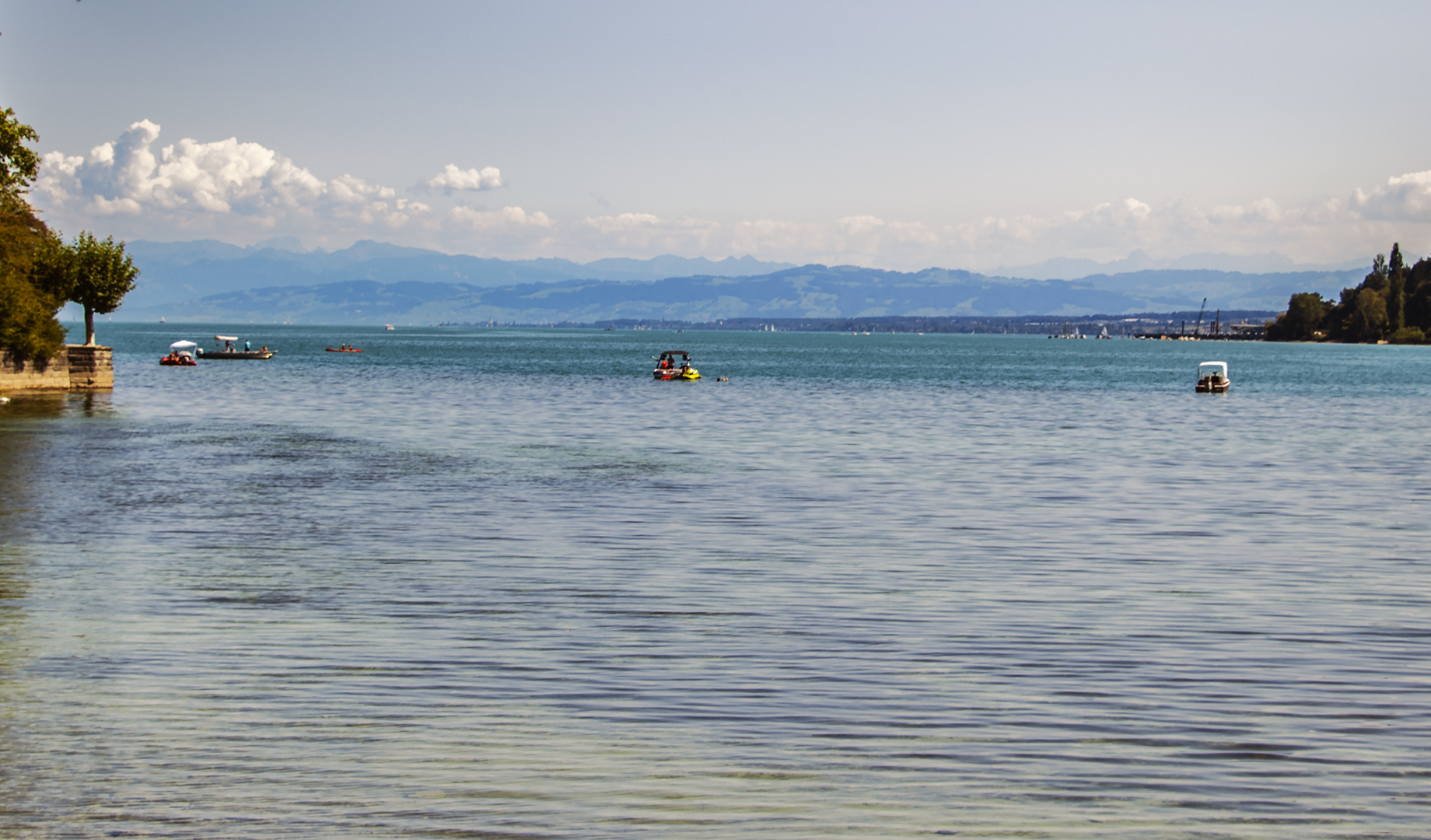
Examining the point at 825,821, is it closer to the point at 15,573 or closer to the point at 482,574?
the point at 482,574

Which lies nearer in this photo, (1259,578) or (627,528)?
(1259,578)

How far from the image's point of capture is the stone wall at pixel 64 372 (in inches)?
2869

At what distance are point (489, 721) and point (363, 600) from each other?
7.05 meters

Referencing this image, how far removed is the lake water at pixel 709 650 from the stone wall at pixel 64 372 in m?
37.3

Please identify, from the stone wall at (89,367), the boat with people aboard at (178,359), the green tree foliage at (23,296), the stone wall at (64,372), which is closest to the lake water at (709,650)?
the green tree foliage at (23,296)

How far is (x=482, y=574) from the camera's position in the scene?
68.1ft

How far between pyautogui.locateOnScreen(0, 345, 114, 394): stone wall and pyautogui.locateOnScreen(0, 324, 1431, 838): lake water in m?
37.3

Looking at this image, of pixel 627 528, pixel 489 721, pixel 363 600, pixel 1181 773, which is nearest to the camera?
pixel 1181 773

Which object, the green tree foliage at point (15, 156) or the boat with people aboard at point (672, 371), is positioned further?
the boat with people aboard at point (672, 371)

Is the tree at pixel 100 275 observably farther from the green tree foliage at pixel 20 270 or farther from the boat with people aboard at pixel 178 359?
the boat with people aboard at pixel 178 359

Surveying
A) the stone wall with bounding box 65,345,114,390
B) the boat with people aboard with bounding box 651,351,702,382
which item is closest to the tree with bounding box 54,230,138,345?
the stone wall with bounding box 65,345,114,390

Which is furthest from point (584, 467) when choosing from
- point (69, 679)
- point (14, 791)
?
point (14, 791)

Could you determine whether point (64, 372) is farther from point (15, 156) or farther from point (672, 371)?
point (672, 371)

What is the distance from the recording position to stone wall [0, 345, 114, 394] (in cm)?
7288
